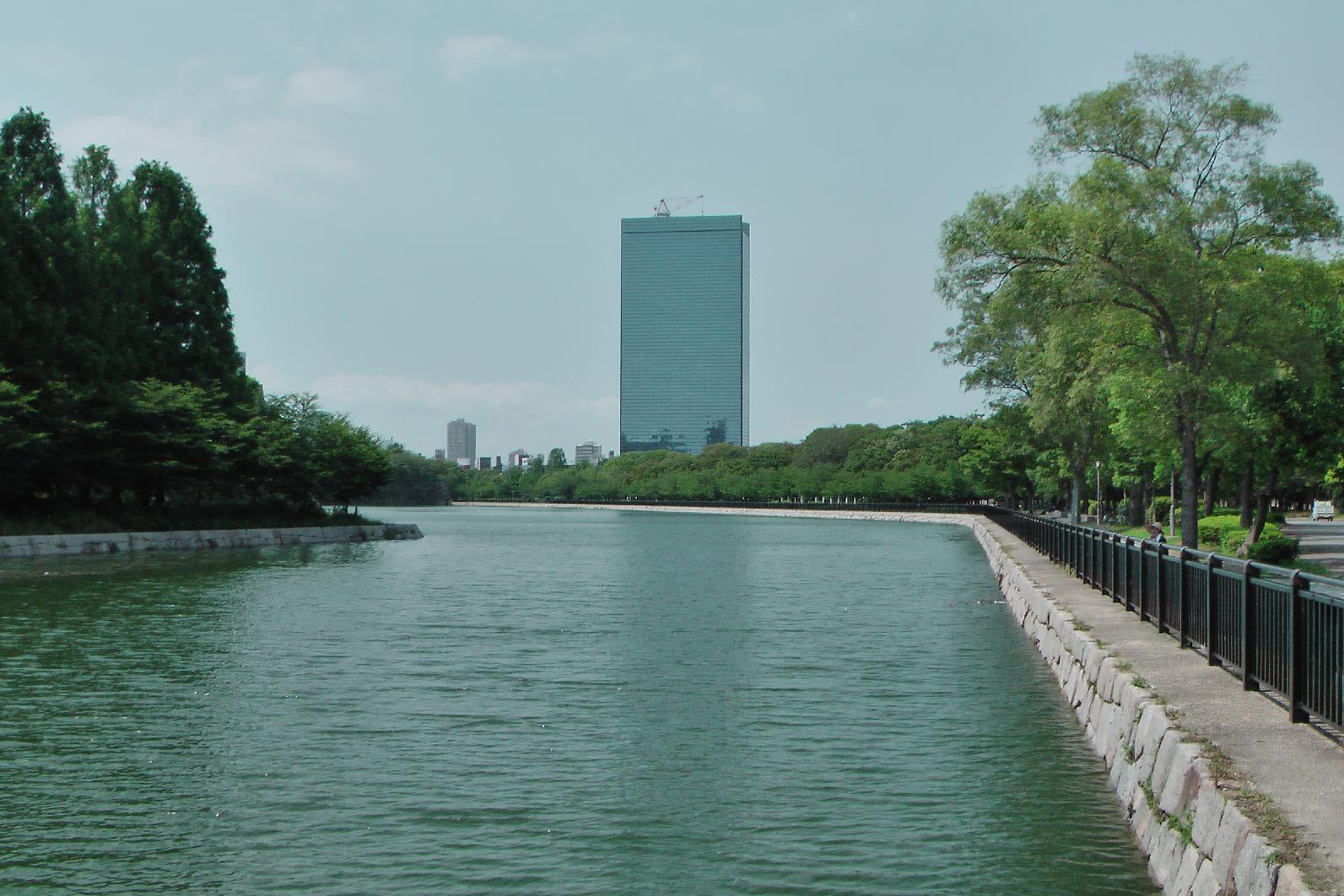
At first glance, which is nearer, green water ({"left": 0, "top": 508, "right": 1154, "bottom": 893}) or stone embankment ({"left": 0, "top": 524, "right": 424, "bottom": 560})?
green water ({"left": 0, "top": 508, "right": 1154, "bottom": 893})

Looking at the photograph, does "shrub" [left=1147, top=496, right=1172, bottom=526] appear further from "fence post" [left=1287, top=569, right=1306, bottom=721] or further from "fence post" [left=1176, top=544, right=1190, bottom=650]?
"fence post" [left=1287, top=569, right=1306, bottom=721]

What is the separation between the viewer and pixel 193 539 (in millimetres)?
54812

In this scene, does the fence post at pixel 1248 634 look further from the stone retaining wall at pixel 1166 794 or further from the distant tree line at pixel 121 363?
the distant tree line at pixel 121 363

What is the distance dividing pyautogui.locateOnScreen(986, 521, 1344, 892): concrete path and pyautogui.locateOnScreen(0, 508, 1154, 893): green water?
3.81ft

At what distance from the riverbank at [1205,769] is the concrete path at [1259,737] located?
0.04ft

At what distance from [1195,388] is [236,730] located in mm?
26058

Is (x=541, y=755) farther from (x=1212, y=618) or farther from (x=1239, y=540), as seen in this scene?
(x=1239, y=540)

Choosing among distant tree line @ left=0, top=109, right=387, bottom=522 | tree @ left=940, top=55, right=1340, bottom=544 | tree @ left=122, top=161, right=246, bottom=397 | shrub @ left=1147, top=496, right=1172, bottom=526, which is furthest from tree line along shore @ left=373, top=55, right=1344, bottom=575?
tree @ left=122, top=161, right=246, bottom=397

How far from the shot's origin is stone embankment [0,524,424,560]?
45.7m

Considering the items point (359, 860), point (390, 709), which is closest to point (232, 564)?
point (390, 709)

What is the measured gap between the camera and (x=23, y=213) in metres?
51.4

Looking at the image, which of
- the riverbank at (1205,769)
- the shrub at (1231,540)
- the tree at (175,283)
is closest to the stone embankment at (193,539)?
the tree at (175,283)

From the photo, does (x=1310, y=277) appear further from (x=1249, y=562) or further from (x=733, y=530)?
(x=733, y=530)

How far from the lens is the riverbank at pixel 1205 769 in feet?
22.3
